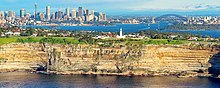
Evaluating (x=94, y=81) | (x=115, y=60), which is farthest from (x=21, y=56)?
(x=94, y=81)

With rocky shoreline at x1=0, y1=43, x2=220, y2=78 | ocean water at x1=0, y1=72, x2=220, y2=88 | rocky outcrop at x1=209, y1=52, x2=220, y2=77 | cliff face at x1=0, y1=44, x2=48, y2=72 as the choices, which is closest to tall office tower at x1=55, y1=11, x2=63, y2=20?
cliff face at x1=0, y1=44, x2=48, y2=72

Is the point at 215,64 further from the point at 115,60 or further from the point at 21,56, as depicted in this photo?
the point at 21,56

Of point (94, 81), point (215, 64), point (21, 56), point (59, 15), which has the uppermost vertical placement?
point (21, 56)

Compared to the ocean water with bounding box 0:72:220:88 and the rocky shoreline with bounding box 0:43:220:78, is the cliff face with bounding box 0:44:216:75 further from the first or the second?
the ocean water with bounding box 0:72:220:88

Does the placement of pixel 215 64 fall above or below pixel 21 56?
below

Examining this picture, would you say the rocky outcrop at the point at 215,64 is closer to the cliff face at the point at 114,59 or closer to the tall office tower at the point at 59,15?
the cliff face at the point at 114,59

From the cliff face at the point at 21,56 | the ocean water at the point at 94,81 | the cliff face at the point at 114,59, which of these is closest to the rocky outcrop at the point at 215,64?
the cliff face at the point at 114,59

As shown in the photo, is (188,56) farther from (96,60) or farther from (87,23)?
(87,23)
